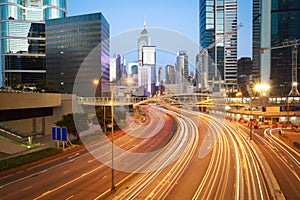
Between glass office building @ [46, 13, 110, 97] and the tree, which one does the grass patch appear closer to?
the tree

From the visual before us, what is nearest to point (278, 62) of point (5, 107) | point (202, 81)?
point (202, 81)

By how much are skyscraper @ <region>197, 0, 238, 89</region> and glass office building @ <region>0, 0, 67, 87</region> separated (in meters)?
98.1

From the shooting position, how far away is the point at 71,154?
26.6 metres

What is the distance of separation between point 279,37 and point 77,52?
12399 centimetres

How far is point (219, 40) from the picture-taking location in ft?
498

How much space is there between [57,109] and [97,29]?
72.6 meters

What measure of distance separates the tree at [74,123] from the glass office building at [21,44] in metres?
83.8

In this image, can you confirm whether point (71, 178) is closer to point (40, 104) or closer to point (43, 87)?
point (40, 104)

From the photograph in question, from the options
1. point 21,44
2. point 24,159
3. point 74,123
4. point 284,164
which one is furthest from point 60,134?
point 21,44

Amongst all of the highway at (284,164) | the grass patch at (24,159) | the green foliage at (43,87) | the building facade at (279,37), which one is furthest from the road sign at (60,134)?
the building facade at (279,37)

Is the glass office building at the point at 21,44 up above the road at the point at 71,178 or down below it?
above

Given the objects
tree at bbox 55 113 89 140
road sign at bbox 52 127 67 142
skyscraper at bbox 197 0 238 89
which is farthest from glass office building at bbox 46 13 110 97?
road sign at bbox 52 127 67 142

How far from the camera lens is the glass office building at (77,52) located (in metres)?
105

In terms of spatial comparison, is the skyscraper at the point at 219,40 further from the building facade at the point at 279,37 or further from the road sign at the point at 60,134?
the road sign at the point at 60,134
